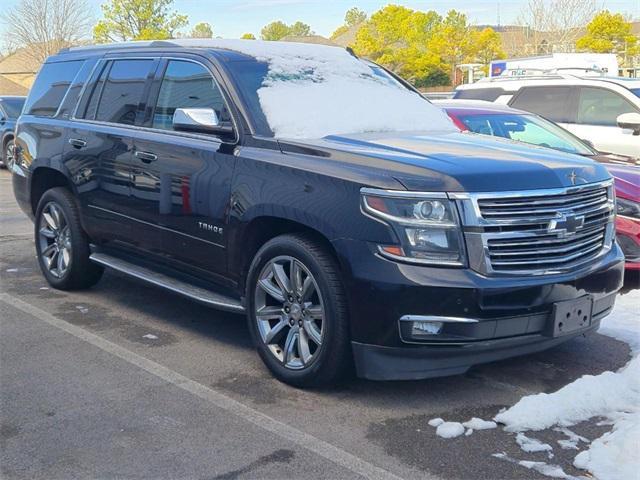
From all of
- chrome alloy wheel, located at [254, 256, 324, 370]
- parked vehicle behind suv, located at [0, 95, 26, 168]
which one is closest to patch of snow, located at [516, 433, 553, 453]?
chrome alloy wheel, located at [254, 256, 324, 370]

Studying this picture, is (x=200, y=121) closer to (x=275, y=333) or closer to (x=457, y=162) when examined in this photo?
(x=275, y=333)

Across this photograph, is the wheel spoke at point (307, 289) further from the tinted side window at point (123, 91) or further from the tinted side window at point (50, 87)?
the tinted side window at point (50, 87)

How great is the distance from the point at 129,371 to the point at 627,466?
2.74 m

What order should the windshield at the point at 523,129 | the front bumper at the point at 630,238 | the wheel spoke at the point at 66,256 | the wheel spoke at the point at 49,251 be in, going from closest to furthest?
1. the wheel spoke at the point at 66,256
2. the front bumper at the point at 630,238
3. the wheel spoke at the point at 49,251
4. the windshield at the point at 523,129

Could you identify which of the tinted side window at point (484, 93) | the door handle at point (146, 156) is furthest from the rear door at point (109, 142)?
the tinted side window at point (484, 93)

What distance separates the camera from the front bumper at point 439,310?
159 inches

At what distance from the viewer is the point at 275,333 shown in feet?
15.5

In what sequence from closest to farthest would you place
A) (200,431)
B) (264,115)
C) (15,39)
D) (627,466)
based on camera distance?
(627,466)
(200,431)
(264,115)
(15,39)

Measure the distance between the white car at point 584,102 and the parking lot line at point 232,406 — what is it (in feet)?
22.9

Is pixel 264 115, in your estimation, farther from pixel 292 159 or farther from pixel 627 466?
pixel 627 466

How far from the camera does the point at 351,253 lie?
13.9ft

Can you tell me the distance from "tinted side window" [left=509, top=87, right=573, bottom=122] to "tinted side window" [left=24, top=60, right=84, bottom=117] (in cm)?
655

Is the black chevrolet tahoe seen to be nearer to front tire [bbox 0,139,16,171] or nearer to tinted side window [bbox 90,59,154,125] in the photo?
tinted side window [bbox 90,59,154,125]

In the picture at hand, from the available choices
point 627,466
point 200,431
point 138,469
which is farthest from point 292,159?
point 627,466
